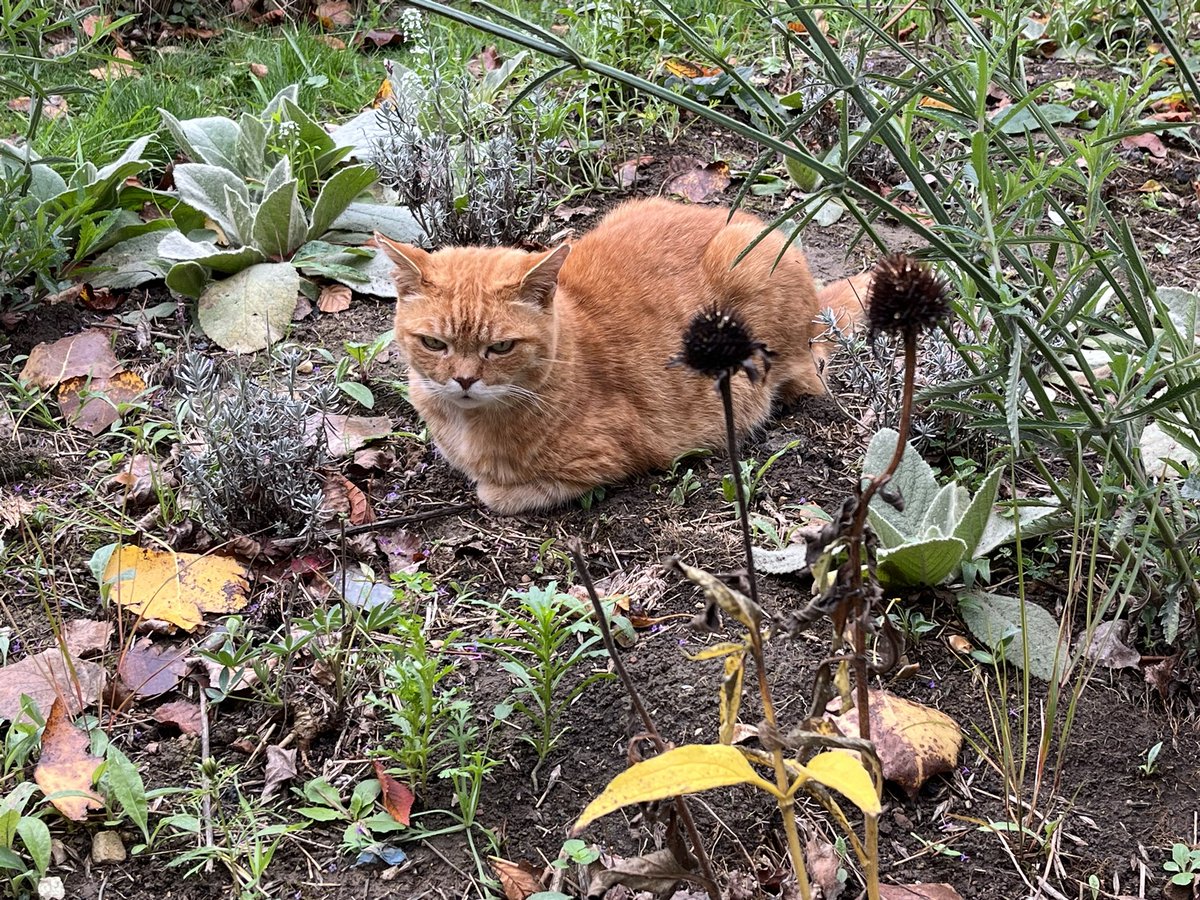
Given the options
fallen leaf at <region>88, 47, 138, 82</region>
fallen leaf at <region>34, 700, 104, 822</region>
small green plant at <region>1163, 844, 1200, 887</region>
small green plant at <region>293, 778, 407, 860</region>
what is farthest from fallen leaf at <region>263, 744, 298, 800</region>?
fallen leaf at <region>88, 47, 138, 82</region>

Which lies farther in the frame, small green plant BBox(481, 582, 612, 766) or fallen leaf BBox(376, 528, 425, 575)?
fallen leaf BBox(376, 528, 425, 575)

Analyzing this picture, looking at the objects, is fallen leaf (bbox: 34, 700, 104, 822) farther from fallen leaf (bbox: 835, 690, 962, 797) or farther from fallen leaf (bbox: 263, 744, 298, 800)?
fallen leaf (bbox: 835, 690, 962, 797)

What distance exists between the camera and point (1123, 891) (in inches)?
80.2

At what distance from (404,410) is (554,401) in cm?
57

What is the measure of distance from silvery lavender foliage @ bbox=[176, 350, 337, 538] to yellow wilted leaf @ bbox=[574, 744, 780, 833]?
1.61m

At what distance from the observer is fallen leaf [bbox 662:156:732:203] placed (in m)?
4.53

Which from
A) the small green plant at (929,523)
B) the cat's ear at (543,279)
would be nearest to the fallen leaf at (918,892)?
the small green plant at (929,523)

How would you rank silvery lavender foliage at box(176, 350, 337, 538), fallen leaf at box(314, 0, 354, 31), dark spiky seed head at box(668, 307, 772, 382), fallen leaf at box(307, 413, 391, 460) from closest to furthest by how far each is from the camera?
dark spiky seed head at box(668, 307, 772, 382) → silvery lavender foliage at box(176, 350, 337, 538) → fallen leaf at box(307, 413, 391, 460) → fallen leaf at box(314, 0, 354, 31)

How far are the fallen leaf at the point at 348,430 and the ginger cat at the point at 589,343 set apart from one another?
0.20 meters

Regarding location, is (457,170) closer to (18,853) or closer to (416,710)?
(416,710)

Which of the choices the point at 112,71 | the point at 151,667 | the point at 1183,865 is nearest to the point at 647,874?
the point at 1183,865

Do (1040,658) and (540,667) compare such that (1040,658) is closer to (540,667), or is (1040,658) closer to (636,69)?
(540,667)

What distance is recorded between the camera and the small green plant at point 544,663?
223 centimetres

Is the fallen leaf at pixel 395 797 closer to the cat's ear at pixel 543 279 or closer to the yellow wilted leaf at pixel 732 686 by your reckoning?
the yellow wilted leaf at pixel 732 686
